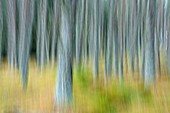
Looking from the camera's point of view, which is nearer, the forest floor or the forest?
the forest

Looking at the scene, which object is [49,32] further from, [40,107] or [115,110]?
[115,110]

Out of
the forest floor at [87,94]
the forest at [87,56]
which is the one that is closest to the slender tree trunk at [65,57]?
the forest at [87,56]

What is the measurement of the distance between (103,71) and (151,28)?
84 centimetres

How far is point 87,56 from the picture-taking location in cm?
438

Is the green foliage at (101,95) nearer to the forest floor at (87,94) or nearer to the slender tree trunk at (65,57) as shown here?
the forest floor at (87,94)

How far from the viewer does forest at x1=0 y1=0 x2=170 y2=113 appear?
408 cm

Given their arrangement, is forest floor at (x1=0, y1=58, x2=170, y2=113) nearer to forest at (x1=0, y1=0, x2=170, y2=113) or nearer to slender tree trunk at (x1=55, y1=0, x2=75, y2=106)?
forest at (x1=0, y1=0, x2=170, y2=113)

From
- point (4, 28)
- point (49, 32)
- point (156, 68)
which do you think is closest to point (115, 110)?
point (156, 68)

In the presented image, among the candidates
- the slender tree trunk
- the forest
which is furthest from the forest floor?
the slender tree trunk

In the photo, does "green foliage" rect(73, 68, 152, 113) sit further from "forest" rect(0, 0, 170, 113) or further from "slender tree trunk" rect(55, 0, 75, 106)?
"slender tree trunk" rect(55, 0, 75, 106)

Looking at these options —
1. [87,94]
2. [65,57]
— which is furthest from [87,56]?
[87,94]

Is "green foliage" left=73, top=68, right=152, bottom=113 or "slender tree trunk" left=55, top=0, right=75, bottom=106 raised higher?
"slender tree trunk" left=55, top=0, right=75, bottom=106

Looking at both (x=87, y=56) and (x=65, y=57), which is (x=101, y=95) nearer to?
(x=87, y=56)

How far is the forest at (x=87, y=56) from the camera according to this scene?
4.08 m
